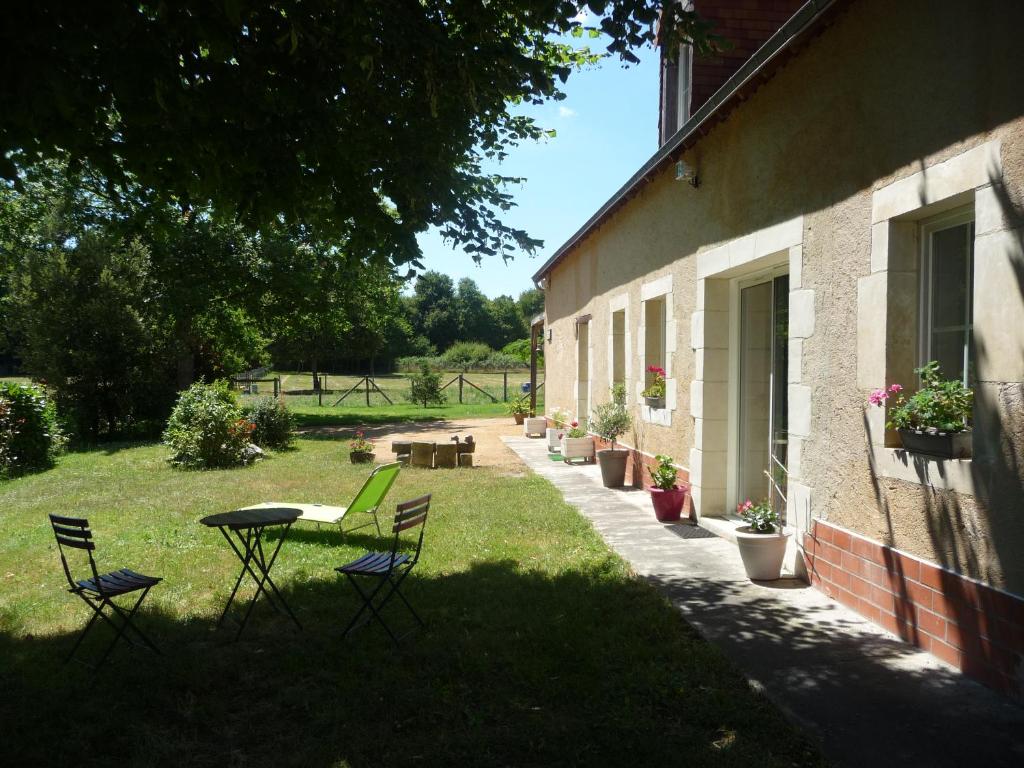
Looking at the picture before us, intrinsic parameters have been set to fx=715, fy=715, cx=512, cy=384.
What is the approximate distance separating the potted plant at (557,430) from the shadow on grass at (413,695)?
8361 mm

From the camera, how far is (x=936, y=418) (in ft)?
12.1

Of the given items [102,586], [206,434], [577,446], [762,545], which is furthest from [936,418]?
[206,434]

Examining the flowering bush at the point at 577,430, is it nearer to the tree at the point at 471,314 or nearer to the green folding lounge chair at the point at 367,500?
the green folding lounge chair at the point at 367,500

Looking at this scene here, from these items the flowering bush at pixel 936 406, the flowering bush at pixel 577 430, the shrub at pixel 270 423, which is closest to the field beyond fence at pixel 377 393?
the shrub at pixel 270 423

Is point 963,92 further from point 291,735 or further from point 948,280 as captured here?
point 291,735

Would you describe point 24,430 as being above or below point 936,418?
below

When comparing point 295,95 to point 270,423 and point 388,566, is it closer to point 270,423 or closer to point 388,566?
point 388,566

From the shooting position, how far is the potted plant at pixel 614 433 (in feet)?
30.7

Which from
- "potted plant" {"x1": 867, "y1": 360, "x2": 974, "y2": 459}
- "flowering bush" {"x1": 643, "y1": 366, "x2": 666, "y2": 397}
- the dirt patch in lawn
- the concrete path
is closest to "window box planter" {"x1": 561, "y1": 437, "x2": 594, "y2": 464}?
the dirt patch in lawn

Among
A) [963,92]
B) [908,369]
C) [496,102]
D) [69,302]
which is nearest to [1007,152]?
[963,92]

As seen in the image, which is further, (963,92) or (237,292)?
(237,292)

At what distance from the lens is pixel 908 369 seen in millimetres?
4195

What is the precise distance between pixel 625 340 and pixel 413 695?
6.94 meters

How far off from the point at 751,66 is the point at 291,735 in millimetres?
5286
